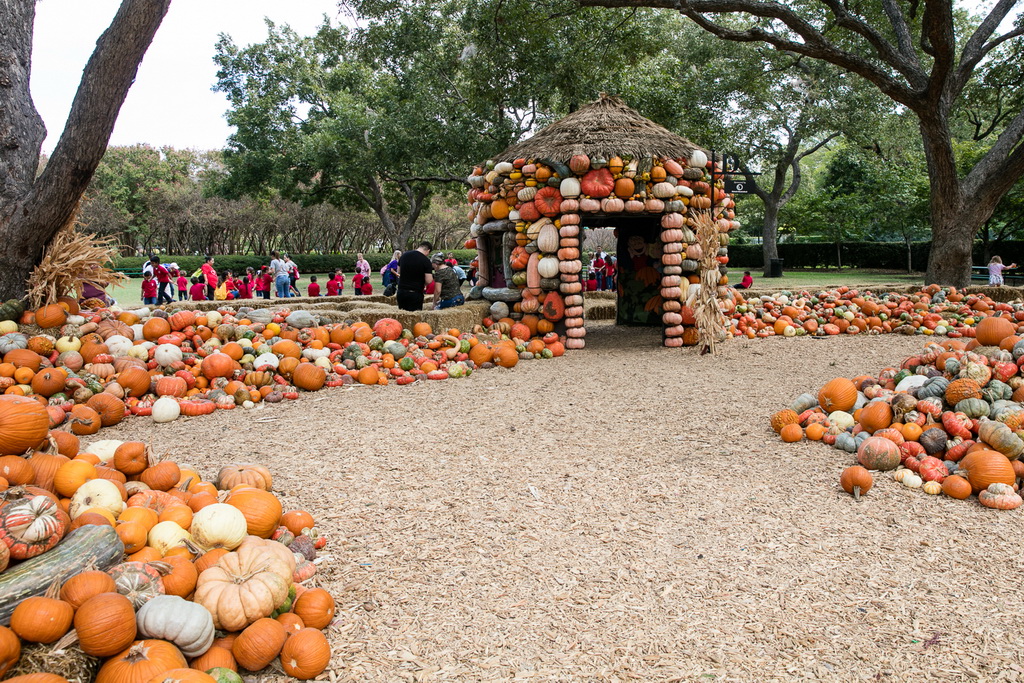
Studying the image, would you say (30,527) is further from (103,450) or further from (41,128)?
(41,128)

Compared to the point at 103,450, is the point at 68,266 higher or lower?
higher

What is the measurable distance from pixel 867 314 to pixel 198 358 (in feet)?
38.5

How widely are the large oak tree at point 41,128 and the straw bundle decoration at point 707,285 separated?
7.35 metres

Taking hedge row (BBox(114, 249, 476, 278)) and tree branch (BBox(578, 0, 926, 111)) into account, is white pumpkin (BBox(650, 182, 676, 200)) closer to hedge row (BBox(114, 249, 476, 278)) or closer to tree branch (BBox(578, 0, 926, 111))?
tree branch (BBox(578, 0, 926, 111))

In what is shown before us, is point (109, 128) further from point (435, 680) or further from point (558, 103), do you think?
point (558, 103)

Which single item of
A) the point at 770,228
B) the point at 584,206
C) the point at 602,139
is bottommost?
the point at 584,206

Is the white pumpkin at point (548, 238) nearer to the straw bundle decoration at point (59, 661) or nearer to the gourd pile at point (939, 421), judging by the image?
the gourd pile at point (939, 421)

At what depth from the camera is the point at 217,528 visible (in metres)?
3.17

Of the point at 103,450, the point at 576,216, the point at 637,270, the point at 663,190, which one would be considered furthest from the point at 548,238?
the point at 103,450

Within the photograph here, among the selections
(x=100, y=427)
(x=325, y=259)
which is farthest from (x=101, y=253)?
(x=325, y=259)

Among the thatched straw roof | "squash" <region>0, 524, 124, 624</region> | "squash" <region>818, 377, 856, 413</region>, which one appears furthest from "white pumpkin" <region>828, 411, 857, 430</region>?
the thatched straw roof

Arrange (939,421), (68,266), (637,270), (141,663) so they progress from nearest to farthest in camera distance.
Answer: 1. (141,663)
2. (939,421)
3. (68,266)
4. (637,270)

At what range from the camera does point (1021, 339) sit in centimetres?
537

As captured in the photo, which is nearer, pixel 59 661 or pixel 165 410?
pixel 59 661
